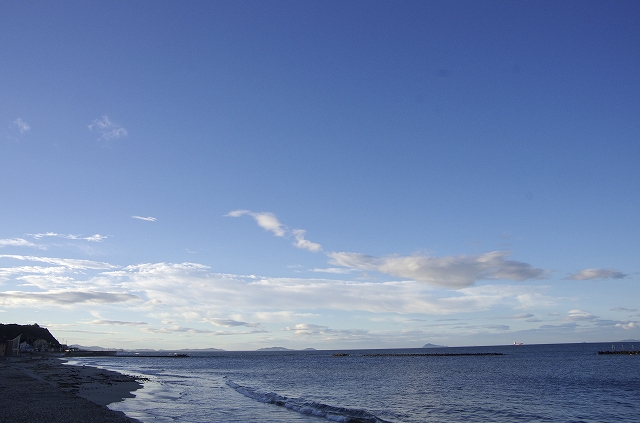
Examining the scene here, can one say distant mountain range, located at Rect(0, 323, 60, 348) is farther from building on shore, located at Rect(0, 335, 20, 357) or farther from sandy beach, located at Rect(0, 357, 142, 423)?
sandy beach, located at Rect(0, 357, 142, 423)

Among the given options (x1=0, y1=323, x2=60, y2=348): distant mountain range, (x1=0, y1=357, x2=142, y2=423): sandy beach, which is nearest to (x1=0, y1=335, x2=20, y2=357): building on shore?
(x1=0, y1=323, x2=60, y2=348): distant mountain range

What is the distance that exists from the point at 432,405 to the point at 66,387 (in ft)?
103

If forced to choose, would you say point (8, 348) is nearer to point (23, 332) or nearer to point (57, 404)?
point (23, 332)

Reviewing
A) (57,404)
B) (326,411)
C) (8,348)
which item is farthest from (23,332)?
(326,411)

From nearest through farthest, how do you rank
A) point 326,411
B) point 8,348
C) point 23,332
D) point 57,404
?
point 57,404, point 326,411, point 8,348, point 23,332

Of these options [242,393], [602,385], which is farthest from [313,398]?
[602,385]

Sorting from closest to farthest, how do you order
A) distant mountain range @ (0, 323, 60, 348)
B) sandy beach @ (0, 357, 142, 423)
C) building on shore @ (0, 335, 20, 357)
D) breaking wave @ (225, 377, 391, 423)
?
sandy beach @ (0, 357, 142, 423) → breaking wave @ (225, 377, 391, 423) → building on shore @ (0, 335, 20, 357) → distant mountain range @ (0, 323, 60, 348)

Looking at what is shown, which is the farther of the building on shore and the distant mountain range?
the distant mountain range

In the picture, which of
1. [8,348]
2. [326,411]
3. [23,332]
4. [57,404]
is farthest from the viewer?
[23,332]

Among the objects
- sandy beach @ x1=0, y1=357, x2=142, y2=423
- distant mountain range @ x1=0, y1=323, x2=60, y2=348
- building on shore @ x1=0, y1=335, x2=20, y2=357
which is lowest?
building on shore @ x1=0, y1=335, x2=20, y2=357

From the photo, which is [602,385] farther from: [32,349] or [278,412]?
[32,349]

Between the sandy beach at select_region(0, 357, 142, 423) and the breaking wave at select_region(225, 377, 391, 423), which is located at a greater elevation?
the sandy beach at select_region(0, 357, 142, 423)

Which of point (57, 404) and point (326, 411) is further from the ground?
point (57, 404)

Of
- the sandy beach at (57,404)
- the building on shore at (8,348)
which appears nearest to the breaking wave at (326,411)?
the sandy beach at (57,404)
